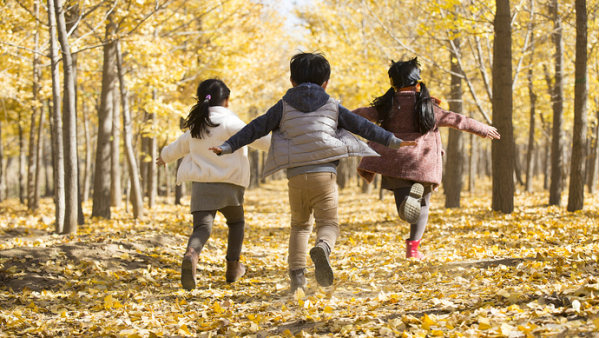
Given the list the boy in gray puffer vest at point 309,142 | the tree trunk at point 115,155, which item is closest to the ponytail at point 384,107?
the boy in gray puffer vest at point 309,142

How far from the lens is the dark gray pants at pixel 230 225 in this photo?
388 centimetres

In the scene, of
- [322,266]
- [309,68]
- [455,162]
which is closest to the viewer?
[322,266]

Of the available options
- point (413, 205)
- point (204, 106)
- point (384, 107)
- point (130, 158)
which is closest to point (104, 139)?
point (130, 158)

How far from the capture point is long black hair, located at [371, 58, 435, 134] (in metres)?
4.25

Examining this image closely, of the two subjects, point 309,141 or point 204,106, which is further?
point 204,106

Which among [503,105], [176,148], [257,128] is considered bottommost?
[176,148]

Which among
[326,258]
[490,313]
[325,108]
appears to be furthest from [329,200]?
[490,313]

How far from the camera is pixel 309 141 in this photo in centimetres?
337

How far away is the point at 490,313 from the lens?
100 inches

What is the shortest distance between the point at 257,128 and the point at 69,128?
4508 mm

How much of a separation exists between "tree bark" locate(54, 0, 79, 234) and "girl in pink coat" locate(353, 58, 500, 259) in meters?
4.62

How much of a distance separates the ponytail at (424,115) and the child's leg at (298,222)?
4.78ft

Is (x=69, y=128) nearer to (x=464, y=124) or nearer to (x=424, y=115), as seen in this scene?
(x=424, y=115)

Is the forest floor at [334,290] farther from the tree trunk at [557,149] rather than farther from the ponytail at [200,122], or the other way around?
the tree trunk at [557,149]
